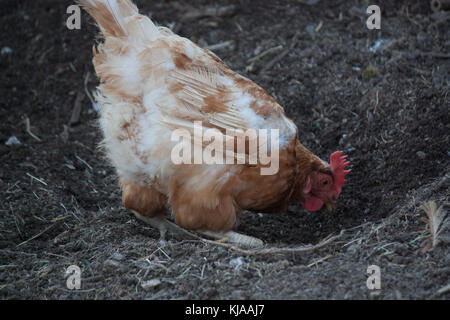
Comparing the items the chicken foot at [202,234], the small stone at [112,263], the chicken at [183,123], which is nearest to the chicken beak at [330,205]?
the chicken at [183,123]

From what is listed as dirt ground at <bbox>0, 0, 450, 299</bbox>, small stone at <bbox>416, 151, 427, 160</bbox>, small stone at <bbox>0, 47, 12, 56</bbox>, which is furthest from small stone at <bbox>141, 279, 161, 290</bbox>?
small stone at <bbox>0, 47, 12, 56</bbox>

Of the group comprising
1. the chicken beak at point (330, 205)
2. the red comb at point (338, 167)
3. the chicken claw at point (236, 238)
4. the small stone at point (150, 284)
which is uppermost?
the red comb at point (338, 167)

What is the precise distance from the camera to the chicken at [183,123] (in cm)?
372

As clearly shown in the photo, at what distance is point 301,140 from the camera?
498cm

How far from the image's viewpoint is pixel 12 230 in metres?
4.10

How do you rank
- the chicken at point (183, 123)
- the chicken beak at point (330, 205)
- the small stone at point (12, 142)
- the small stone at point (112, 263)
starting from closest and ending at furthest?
the small stone at point (112, 263) → the chicken at point (183, 123) → the chicken beak at point (330, 205) → the small stone at point (12, 142)

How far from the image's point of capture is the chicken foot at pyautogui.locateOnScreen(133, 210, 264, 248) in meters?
3.89

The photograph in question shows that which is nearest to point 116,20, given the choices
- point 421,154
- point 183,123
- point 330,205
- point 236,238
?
point 183,123

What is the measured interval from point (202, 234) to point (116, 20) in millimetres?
1806

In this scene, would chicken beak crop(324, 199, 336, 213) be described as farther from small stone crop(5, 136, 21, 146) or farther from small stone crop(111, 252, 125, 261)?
small stone crop(5, 136, 21, 146)

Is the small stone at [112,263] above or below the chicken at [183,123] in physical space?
below

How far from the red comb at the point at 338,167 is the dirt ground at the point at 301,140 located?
1.16 ft

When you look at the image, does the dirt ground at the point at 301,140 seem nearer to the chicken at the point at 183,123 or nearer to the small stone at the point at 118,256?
the small stone at the point at 118,256

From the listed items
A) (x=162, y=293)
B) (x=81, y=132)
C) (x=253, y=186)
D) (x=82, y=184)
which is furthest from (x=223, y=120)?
(x=81, y=132)
